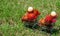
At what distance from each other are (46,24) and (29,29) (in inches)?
16.8

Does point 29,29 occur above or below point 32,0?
below

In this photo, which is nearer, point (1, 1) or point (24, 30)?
point (24, 30)

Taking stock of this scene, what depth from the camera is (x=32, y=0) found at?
4.66 meters

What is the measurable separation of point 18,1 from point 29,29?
32.0 inches

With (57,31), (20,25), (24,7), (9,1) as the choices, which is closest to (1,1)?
(9,1)

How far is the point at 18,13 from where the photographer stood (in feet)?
14.1

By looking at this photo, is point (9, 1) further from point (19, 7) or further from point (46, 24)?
point (46, 24)

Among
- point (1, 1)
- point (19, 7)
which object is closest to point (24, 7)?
point (19, 7)

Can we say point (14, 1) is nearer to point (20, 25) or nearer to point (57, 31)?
point (20, 25)

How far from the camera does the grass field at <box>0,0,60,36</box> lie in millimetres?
3936

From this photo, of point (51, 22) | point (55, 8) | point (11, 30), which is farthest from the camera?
point (55, 8)

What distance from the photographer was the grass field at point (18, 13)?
3936 mm

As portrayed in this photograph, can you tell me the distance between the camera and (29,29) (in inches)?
157

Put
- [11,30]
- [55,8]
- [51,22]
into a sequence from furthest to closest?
[55,8] → [11,30] → [51,22]
